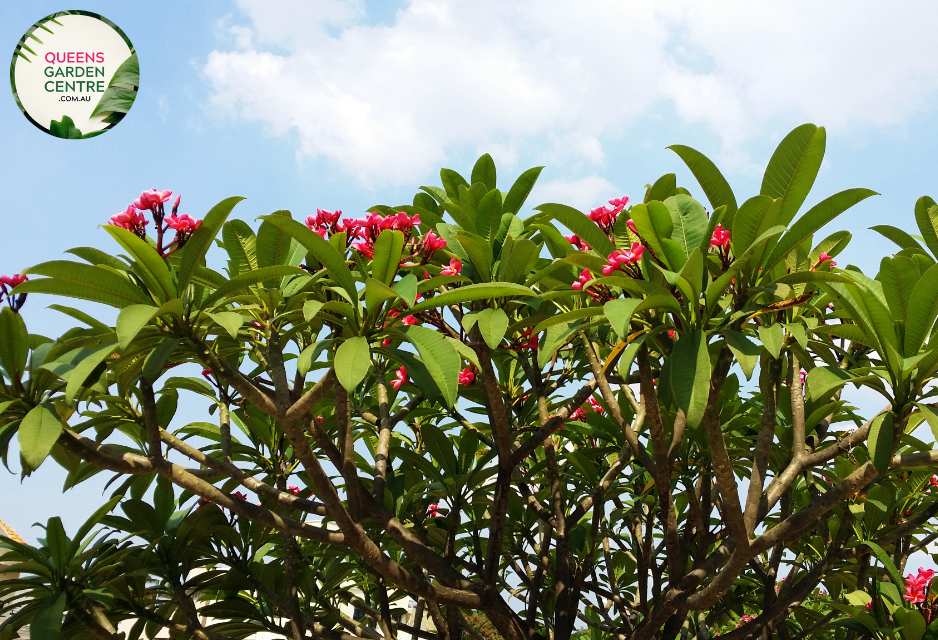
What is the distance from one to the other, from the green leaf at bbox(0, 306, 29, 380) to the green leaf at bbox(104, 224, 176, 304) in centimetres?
44

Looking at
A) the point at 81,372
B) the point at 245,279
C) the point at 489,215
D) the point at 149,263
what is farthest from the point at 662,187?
the point at 81,372

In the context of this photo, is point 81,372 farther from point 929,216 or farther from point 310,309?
point 929,216

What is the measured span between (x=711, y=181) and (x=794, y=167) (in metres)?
0.24

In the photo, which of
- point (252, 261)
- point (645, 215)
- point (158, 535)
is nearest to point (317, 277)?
point (252, 261)

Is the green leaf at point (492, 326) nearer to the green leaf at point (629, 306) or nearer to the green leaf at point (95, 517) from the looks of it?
the green leaf at point (629, 306)

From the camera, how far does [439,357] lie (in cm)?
201

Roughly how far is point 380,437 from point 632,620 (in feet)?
6.51

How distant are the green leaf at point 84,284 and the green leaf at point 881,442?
192cm

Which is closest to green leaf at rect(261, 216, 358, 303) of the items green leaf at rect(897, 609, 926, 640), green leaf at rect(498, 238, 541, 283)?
green leaf at rect(498, 238, 541, 283)

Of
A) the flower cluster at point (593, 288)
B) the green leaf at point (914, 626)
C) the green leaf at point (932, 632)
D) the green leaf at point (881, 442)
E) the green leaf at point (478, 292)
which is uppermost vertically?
the green leaf at point (478, 292)

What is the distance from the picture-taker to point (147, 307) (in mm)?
1831

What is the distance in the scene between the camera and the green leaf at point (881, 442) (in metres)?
1.97

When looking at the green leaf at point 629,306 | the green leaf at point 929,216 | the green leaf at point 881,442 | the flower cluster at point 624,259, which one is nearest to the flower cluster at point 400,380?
the flower cluster at point 624,259

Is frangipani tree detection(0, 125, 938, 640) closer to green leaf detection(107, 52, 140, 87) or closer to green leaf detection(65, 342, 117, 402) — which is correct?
green leaf detection(65, 342, 117, 402)
